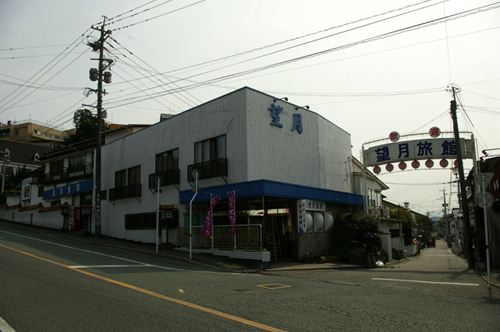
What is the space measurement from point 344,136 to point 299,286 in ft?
71.8

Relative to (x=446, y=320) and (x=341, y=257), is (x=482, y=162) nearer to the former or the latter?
(x=341, y=257)

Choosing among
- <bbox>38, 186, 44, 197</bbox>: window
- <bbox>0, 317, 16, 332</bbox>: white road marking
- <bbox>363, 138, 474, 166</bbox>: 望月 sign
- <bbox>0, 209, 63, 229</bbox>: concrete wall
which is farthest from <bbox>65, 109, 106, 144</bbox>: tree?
<bbox>0, 317, 16, 332</bbox>: white road marking

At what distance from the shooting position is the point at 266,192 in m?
19.3

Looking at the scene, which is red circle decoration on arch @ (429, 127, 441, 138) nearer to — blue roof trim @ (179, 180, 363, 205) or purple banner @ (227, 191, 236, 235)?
blue roof trim @ (179, 180, 363, 205)

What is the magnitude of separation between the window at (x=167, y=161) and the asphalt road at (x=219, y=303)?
13124 millimetres

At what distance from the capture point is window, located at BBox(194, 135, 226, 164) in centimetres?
2275

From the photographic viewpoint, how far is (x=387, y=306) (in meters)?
8.80

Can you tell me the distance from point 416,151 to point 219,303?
69.4ft

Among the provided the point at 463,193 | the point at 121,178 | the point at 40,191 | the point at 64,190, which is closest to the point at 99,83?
the point at 121,178

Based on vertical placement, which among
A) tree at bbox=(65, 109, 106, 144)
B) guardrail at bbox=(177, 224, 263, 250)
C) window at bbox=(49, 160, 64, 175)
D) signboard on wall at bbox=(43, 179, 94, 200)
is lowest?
guardrail at bbox=(177, 224, 263, 250)

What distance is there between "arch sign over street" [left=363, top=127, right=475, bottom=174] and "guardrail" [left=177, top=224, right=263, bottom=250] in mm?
12766

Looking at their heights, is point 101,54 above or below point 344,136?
above

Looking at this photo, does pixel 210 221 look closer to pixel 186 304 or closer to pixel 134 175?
pixel 134 175

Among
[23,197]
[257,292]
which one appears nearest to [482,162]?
[257,292]
